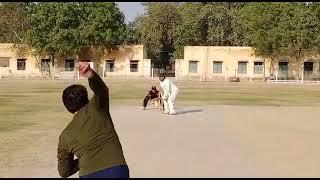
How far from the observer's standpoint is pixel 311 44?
56969 millimetres

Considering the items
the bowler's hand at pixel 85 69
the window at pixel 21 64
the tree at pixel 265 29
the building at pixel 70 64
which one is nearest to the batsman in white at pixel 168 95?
the bowler's hand at pixel 85 69

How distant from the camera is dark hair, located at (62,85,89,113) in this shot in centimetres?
408

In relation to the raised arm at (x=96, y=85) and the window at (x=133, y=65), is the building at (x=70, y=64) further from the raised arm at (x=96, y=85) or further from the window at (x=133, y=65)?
the raised arm at (x=96, y=85)

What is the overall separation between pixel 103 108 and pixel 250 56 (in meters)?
58.5

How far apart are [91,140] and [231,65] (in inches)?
2307

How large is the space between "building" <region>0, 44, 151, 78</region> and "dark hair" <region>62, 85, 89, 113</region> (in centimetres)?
5824

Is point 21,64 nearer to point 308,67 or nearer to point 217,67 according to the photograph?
point 217,67

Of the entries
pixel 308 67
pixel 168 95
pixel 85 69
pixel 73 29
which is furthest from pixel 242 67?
pixel 85 69

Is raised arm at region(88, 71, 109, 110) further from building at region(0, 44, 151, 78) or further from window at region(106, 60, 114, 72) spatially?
window at region(106, 60, 114, 72)

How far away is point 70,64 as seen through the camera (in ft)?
208

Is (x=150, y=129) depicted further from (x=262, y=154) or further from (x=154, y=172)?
(x=154, y=172)

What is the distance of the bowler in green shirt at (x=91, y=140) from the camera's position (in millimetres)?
4047

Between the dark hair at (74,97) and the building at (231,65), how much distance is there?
5706 centimetres

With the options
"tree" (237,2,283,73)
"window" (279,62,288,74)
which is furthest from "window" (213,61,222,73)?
"window" (279,62,288,74)
